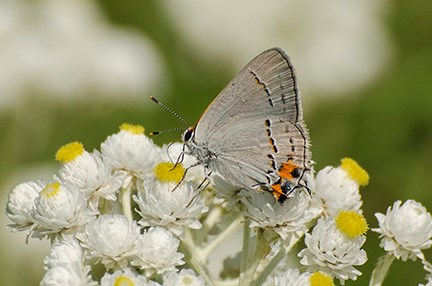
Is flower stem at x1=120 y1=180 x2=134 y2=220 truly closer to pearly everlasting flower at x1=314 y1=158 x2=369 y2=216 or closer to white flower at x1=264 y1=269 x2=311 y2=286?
white flower at x1=264 y1=269 x2=311 y2=286

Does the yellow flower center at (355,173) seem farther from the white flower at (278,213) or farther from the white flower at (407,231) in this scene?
the white flower at (278,213)

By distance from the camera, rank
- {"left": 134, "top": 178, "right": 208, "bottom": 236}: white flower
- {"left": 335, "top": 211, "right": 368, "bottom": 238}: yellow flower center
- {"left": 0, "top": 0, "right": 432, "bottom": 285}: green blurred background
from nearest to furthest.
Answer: {"left": 335, "top": 211, "right": 368, "bottom": 238}: yellow flower center → {"left": 134, "top": 178, "right": 208, "bottom": 236}: white flower → {"left": 0, "top": 0, "right": 432, "bottom": 285}: green blurred background

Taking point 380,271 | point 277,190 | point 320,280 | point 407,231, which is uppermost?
point 277,190

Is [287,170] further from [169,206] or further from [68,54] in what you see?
[68,54]

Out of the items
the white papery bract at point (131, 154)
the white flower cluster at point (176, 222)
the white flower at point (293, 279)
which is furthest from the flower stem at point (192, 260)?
the white papery bract at point (131, 154)

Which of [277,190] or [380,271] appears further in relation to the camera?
[380,271]

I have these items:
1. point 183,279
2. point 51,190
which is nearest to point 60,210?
point 51,190

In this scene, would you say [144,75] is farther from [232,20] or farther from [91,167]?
[91,167]

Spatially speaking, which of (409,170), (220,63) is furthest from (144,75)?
(409,170)

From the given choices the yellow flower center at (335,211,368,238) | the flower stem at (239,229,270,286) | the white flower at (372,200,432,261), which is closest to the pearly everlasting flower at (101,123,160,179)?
the flower stem at (239,229,270,286)
